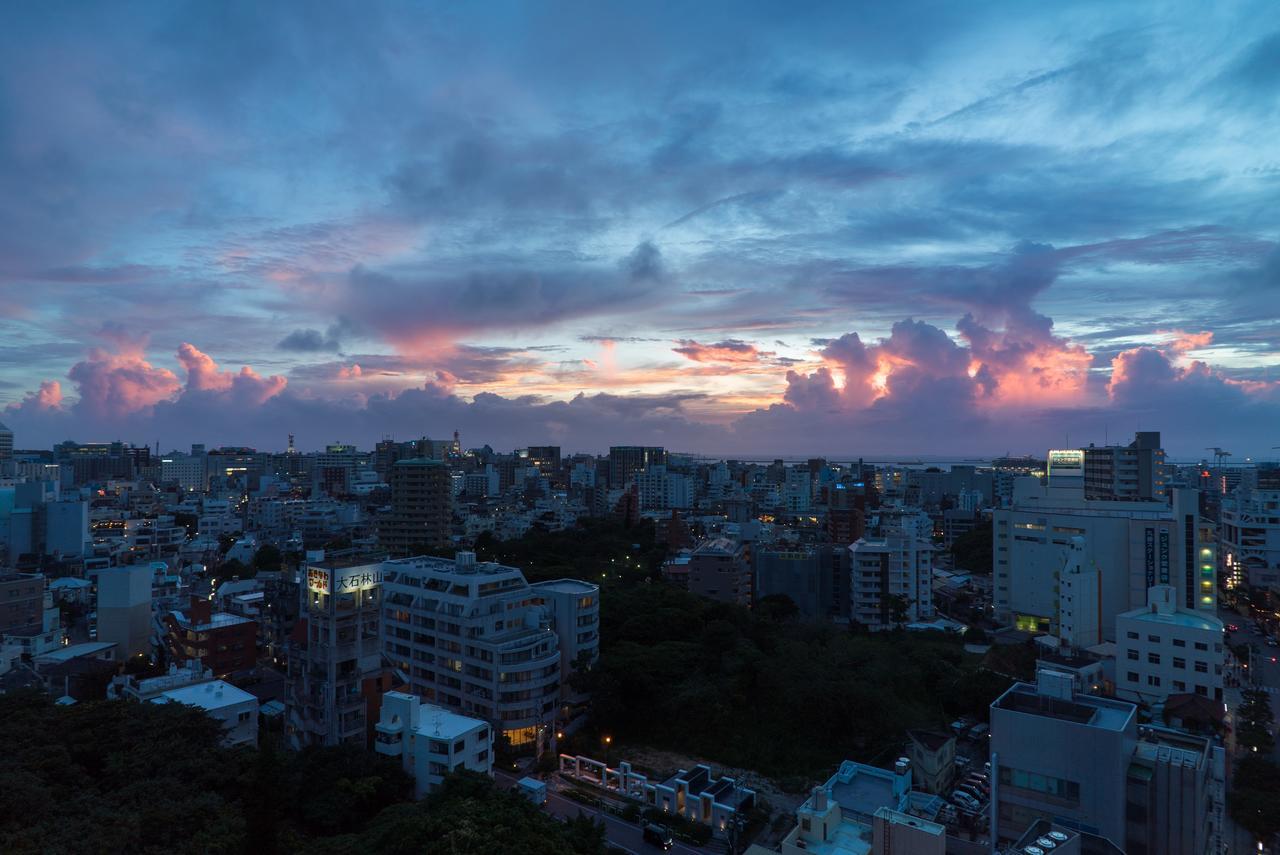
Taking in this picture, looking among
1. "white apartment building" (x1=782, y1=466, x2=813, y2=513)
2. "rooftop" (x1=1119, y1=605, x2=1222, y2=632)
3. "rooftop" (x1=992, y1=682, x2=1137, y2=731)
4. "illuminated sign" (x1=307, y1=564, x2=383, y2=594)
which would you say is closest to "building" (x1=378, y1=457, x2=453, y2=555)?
"illuminated sign" (x1=307, y1=564, x2=383, y2=594)

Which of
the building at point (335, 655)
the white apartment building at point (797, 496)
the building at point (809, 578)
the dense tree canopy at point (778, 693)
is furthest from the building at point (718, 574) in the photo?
the white apartment building at point (797, 496)

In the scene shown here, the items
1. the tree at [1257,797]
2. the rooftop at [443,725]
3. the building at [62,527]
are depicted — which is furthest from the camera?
the building at [62,527]

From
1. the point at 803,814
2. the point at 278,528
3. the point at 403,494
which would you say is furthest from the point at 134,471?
the point at 803,814

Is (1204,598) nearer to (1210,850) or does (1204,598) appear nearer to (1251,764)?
(1251,764)

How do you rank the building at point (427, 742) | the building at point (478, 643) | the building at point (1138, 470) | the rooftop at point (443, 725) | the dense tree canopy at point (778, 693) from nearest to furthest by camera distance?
the building at point (427, 742) → the rooftop at point (443, 725) → the dense tree canopy at point (778, 693) → the building at point (478, 643) → the building at point (1138, 470)

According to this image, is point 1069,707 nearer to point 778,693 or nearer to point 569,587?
point 778,693

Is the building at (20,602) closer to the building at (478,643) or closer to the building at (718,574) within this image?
the building at (478,643)

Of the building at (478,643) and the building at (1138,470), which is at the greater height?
the building at (1138,470)
